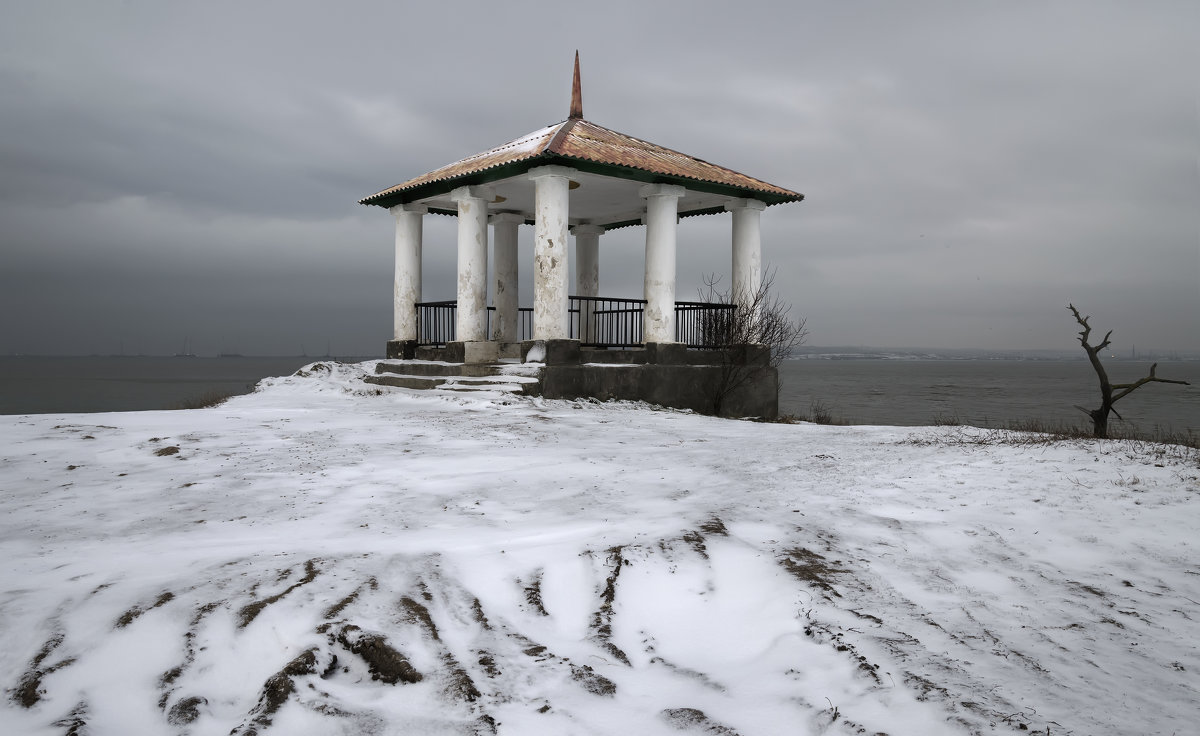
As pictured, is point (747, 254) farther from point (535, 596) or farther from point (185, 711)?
point (185, 711)

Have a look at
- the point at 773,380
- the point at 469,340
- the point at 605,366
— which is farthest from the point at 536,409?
the point at 773,380

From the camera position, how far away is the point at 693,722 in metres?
2.61

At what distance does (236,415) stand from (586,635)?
8191mm

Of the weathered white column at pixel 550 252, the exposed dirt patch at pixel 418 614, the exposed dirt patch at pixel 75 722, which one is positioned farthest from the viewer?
the weathered white column at pixel 550 252

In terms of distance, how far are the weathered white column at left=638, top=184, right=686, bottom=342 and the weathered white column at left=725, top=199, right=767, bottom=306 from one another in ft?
6.58

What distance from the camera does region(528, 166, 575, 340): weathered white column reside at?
43.8 feet

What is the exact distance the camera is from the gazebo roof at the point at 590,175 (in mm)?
13531

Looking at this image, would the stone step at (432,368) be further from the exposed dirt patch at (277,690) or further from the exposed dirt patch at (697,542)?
the exposed dirt patch at (277,690)

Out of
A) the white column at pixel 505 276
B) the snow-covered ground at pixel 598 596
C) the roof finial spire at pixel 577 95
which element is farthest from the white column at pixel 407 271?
the snow-covered ground at pixel 598 596

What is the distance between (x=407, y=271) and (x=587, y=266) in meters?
5.07

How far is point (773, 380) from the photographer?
15930 mm

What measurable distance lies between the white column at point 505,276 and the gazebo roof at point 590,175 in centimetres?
50

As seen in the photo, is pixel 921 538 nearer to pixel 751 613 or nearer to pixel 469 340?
pixel 751 613

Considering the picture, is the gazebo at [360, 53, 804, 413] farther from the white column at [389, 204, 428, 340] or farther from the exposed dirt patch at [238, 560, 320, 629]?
the exposed dirt patch at [238, 560, 320, 629]
